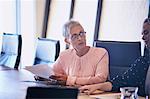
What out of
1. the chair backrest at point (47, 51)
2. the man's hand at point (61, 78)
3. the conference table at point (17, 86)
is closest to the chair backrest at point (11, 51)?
the chair backrest at point (47, 51)

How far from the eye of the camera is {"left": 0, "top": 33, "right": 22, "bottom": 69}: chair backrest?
395 cm

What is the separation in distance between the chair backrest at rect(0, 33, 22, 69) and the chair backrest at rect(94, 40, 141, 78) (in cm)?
143

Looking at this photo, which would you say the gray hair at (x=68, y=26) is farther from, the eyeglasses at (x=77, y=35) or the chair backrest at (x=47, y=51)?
the chair backrest at (x=47, y=51)

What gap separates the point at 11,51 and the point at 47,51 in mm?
979

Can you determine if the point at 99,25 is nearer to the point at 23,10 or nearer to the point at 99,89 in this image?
the point at 23,10

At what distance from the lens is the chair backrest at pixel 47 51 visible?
3095mm

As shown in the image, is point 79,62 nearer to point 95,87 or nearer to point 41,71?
point 41,71

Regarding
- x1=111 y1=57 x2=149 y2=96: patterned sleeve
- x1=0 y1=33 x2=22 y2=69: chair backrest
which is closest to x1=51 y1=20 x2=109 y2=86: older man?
x1=111 y1=57 x2=149 y2=96: patterned sleeve

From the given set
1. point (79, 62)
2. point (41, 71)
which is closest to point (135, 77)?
point (79, 62)

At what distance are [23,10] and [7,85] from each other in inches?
145

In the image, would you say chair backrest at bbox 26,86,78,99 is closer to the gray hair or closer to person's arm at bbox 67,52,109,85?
person's arm at bbox 67,52,109,85

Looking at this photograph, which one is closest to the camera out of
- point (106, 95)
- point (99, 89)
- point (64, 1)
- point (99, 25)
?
point (106, 95)

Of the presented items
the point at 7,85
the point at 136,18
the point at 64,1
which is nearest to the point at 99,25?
the point at 136,18

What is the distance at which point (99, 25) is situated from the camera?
476 centimetres
